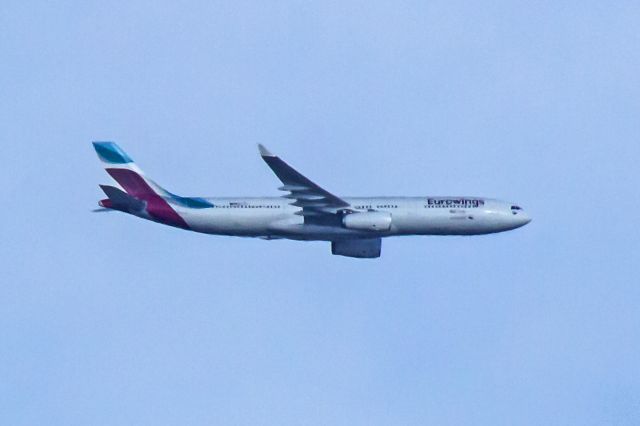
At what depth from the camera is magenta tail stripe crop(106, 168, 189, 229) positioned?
103 metres

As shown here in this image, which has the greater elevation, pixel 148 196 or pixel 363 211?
pixel 148 196

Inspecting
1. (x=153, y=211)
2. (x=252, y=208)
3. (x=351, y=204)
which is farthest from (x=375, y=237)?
(x=153, y=211)

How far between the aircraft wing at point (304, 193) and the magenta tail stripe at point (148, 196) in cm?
972

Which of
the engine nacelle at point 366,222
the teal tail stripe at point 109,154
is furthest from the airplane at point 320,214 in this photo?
the teal tail stripe at point 109,154

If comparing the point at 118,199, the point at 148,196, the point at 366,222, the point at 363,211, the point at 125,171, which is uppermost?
the point at 125,171

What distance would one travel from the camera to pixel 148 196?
104 m

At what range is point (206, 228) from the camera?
336ft

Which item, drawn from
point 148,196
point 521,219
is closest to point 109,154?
point 148,196

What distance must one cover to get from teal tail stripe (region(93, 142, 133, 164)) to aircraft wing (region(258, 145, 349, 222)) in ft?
51.1

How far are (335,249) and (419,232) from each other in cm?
781

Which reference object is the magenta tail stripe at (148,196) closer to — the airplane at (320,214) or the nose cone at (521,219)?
the airplane at (320,214)

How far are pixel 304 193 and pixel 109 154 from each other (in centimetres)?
1858

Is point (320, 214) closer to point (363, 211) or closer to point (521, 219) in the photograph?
point (363, 211)

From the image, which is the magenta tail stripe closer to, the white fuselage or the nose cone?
the white fuselage
